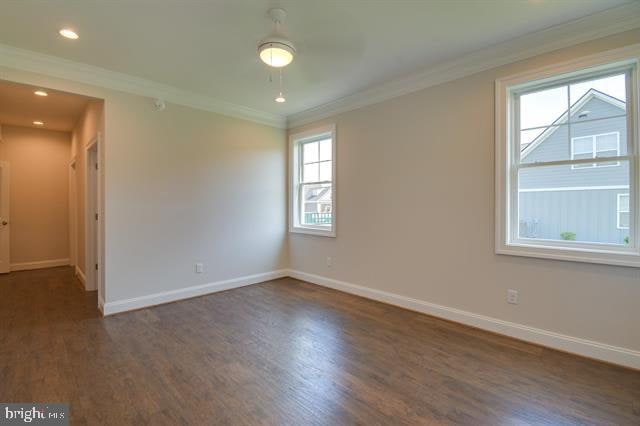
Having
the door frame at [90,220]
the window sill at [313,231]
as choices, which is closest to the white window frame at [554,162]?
the window sill at [313,231]

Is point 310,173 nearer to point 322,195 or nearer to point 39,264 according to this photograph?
point 322,195

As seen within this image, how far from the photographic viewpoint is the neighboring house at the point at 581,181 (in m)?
2.50

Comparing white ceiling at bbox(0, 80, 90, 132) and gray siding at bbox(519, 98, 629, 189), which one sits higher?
white ceiling at bbox(0, 80, 90, 132)

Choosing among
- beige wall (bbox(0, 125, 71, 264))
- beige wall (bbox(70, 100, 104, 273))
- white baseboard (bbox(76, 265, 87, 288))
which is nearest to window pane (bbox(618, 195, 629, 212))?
beige wall (bbox(70, 100, 104, 273))

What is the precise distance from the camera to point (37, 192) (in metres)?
6.03

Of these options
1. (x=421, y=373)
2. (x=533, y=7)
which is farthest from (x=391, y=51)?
(x=421, y=373)

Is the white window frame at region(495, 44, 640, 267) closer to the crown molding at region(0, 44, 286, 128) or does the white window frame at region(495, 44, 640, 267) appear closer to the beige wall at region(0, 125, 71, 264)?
the crown molding at region(0, 44, 286, 128)

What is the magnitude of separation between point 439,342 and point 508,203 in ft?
4.82

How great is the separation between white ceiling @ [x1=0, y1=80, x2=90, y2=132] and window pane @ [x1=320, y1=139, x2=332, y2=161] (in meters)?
3.06

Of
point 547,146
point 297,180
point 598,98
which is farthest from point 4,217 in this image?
point 598,98

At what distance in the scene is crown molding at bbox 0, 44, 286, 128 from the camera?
9.70 ft

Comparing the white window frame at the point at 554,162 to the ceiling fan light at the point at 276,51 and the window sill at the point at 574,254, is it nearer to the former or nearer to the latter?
the window sill at the point at 574,254

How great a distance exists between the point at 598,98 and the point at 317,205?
349 centimetres

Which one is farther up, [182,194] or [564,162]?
[564,162]
